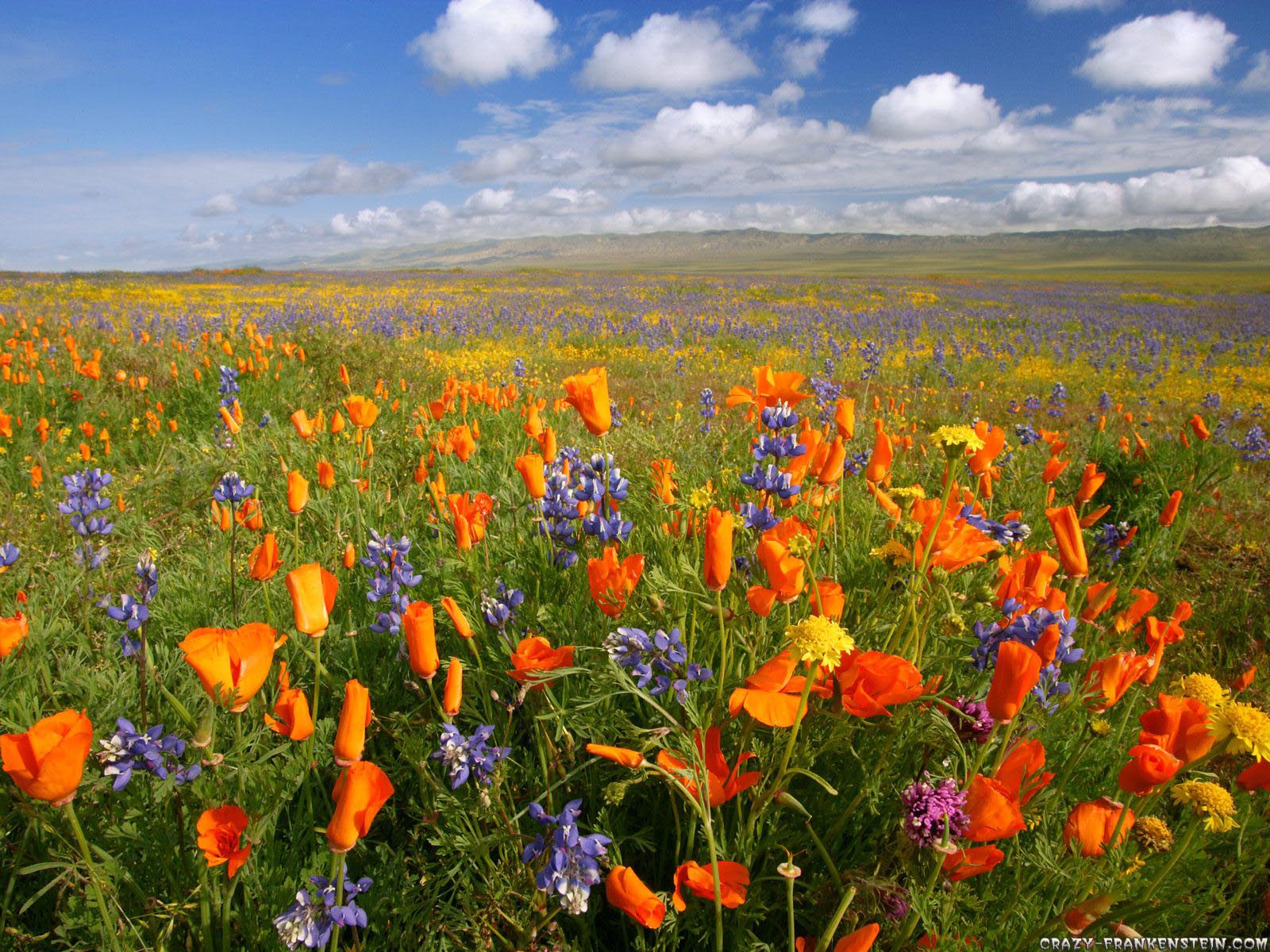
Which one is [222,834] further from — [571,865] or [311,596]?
[571,865]

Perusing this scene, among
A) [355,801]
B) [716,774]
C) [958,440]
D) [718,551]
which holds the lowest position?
[716,774]

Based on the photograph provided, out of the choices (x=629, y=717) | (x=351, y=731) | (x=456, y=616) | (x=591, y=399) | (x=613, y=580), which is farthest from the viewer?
(x=591, y=399)

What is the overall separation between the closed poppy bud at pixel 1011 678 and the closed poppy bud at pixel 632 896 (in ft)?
2.18

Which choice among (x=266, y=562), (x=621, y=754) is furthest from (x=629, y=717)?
(x=266, y=562)

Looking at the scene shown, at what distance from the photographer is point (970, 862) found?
1.12m

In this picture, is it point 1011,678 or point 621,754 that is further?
point 621,754

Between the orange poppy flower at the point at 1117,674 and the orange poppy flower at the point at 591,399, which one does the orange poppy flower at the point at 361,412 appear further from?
the orange poppy flower at the point at 1117,674

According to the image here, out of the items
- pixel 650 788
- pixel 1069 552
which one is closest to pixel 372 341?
pixel 650 788

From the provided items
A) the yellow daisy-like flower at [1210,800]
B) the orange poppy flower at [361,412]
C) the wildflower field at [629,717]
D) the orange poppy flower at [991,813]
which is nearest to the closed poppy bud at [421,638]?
the wildflower field at [629,717]

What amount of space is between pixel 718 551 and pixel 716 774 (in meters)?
0.45

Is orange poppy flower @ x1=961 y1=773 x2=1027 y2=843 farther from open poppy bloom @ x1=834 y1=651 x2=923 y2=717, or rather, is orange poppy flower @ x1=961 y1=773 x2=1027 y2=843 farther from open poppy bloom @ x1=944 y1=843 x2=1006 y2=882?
open poppy bloom @ x1=834 y1=651 x2=923 y2=717

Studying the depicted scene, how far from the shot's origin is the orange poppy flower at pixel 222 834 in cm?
100

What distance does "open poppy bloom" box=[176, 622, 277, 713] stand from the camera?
97 cm

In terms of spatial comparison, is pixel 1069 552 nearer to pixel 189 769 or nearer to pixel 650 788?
pixel 650 788
